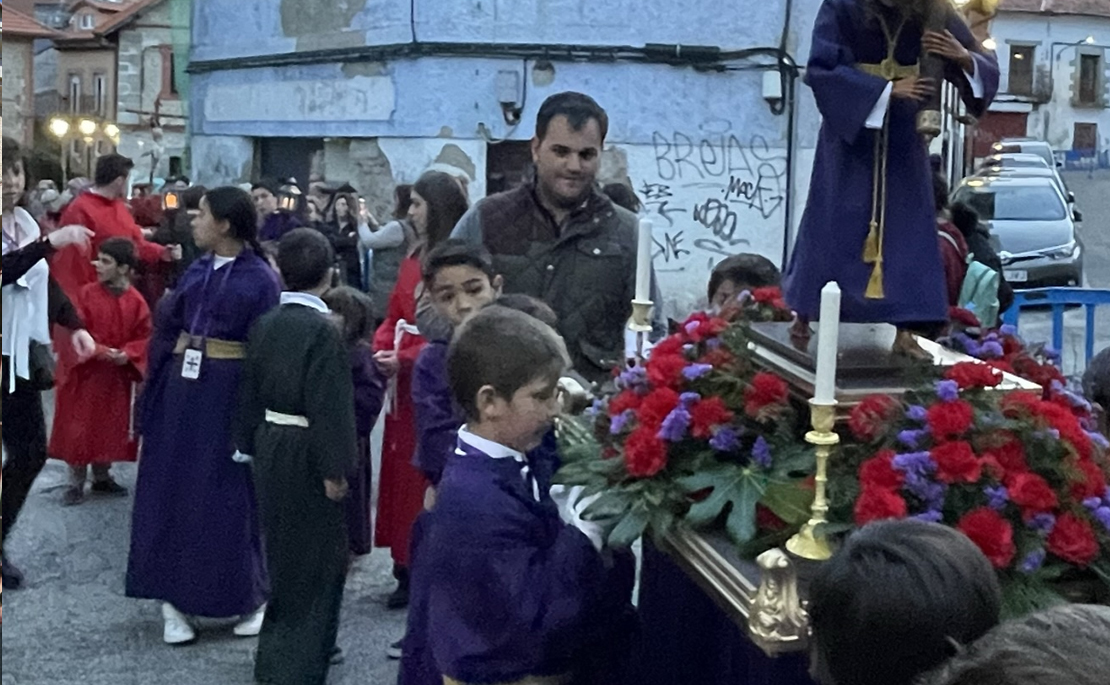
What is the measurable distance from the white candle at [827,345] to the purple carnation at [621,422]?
55 centimetres

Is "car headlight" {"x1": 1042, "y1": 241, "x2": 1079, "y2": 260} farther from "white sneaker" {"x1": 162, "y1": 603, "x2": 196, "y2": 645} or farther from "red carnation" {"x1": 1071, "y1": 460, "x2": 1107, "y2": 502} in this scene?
"red carnation" {"x1": 1071, "y1": 460, "x2": 1107, "y2": 502}

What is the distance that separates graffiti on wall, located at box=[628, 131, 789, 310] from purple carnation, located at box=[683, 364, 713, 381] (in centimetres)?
1168

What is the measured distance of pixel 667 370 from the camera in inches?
111

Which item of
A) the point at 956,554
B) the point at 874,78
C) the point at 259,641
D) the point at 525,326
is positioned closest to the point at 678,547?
the point at 525,326

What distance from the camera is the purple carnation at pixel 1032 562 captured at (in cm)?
218

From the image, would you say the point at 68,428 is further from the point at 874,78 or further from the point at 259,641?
the point at 874,78

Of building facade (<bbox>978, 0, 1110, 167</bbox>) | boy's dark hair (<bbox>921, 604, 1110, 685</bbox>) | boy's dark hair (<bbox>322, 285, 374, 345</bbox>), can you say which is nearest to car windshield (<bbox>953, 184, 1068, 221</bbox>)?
boy's dark hair (<bbox>322, 285, 374, 345</bbox>)

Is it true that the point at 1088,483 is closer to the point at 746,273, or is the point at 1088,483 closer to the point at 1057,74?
the point at 746,273

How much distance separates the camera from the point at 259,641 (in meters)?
5.02

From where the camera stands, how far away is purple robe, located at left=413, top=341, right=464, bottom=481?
4.01m

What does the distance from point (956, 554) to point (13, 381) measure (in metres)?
4.75

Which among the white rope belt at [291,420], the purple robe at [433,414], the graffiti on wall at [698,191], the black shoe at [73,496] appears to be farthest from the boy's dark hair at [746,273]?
the graffiti on wall at [698,191]

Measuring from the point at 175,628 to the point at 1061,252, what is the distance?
40.8 ft

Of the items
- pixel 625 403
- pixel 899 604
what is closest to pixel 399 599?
pixel 625 403
